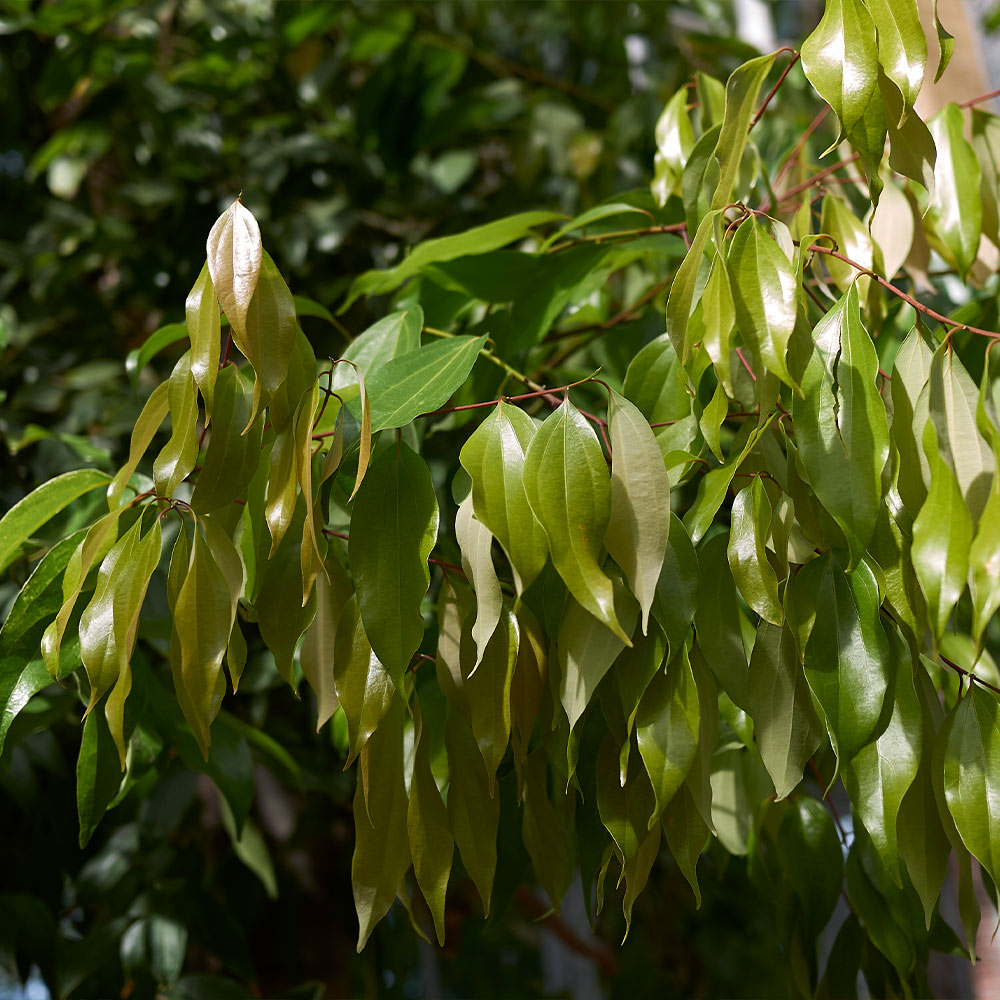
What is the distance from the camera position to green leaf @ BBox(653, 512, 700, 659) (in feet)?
1.23

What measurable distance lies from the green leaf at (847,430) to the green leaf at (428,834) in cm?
18

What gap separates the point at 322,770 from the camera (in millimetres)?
868

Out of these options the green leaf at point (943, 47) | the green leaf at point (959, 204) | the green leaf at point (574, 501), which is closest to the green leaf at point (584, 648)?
the green leaf at point (574, 501)

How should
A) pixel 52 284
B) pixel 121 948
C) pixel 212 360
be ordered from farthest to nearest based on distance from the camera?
1. pixel 52 284
2. pixel 121 948
3. pixel 212 360

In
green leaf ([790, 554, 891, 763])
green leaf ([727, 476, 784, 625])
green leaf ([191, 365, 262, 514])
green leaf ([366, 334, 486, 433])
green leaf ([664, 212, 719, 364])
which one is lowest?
green leaf ([790, 554, 891, 763])

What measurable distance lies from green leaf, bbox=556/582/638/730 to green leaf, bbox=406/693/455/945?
65 millimetres

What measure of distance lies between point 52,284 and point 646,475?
941 millimetres

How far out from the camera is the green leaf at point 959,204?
588mm

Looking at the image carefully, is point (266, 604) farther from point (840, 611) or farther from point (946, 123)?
point (946, 123)

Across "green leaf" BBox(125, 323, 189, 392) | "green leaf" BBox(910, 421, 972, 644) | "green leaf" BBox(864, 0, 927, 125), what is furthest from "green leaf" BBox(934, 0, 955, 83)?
"green leaf" BBox(125, 323, 189, 392)

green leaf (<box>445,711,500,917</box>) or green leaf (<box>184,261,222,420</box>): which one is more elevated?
green leaf (<box>184,261,222,420</box>)

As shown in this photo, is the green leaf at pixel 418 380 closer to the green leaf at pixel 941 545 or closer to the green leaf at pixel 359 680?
the green leaf at pixel 359 680

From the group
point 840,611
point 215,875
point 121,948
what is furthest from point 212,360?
point 215,875

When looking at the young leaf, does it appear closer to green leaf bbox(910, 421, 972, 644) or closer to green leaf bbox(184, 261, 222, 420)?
green leaf bbox(184, 261, 222, 420)
